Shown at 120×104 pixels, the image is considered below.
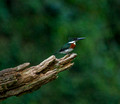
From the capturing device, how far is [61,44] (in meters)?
9.67

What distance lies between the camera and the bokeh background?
29.9ft

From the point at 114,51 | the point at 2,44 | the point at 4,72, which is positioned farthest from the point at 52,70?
the point at 114,51

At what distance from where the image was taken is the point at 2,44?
8.97m

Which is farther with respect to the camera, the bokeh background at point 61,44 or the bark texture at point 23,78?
the bokeh background at point 61,44

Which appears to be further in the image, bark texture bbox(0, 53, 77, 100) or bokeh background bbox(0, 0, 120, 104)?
bokeh background bbox(0, 0, 120, 104)

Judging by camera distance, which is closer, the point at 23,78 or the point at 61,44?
the point at 23,78

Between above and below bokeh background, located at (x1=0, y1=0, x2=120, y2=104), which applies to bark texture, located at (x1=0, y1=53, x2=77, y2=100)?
below

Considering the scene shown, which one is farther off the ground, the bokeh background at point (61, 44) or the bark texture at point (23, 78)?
the bokeh background at point (61, 44)

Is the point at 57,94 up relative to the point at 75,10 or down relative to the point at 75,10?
down

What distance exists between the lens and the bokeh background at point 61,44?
9109 mm

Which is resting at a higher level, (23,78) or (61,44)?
(61,44)

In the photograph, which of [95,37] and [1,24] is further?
[95,37]

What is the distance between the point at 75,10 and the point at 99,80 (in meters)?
2.03

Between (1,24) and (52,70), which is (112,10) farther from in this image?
(52,70)
